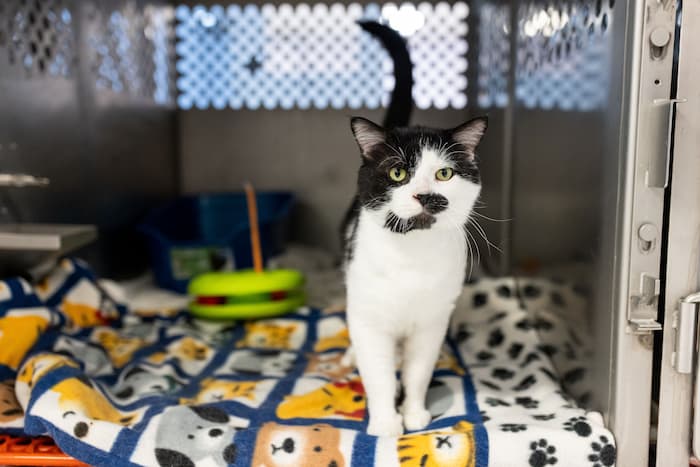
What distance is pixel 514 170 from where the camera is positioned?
172 centimetres

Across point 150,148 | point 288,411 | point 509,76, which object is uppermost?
point 509,76

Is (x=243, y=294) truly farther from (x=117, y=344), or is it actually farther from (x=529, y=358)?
(x=529, y=358)

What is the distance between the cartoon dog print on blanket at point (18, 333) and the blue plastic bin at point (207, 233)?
66 cm

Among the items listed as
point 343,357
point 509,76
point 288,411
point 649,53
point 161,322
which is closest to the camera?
point 649,53

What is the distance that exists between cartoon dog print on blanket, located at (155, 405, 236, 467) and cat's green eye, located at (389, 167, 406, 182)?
43cm

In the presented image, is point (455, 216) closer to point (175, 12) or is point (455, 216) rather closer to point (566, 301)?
point (566, 301)

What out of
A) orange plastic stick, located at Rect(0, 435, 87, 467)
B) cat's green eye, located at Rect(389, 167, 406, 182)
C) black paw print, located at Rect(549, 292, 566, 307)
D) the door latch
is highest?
cat's green eye, located at Rect(389, 167, 406, 182)

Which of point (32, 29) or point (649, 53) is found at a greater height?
point (32, 29)

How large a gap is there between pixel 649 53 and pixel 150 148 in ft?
5.36

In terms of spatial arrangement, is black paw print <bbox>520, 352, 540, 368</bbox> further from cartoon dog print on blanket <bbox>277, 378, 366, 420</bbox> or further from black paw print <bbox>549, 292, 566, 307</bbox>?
cartoon dog print on blanket <bbox>277, 378, 366, 420</bbox>

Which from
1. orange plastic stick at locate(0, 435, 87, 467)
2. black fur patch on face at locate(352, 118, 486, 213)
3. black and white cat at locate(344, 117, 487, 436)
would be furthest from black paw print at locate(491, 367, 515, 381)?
orange plastic stick at locate(0, 435, 87, 467)

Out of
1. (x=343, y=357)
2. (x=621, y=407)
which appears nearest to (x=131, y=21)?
→ (x=343, y=357)

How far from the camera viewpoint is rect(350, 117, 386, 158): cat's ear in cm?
88

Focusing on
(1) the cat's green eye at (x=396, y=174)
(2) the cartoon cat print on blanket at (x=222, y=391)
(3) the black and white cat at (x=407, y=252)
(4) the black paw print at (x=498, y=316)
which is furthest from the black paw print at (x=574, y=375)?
(2) the cartoon cat print on blanket at (x=222, y=391)
